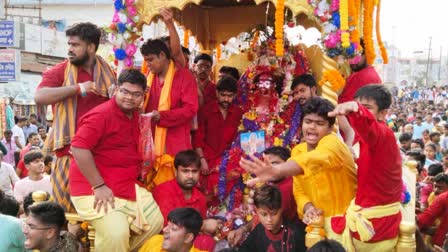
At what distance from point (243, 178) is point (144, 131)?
134 centimetres

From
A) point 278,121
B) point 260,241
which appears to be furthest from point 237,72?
point 260,241

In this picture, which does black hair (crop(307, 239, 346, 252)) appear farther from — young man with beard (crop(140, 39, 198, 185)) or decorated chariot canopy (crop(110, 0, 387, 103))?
young man with beard (crop(140, 39, 198, 185))

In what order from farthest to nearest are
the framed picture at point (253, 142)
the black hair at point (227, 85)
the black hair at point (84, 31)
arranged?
1. the black hair at point (227, 85)
2. the framed picture at point (253, 142)
3. the black hair at point (84, 31)

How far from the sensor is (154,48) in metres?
5.47

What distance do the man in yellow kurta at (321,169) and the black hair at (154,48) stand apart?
71.0 inches

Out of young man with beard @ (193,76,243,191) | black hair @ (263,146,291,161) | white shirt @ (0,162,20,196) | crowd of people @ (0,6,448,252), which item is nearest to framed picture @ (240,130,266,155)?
crowd of people @ (0,6,448,252)

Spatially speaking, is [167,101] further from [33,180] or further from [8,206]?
[33,180]

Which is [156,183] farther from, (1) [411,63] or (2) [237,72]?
(1) [411,63]

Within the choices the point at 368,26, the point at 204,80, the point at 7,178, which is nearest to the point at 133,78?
the point at 368,26

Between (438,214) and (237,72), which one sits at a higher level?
(237,72)

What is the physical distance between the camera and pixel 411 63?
316 feet

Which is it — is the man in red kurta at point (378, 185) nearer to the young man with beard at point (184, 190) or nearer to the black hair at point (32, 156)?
the young man with beard at point (184, 190)

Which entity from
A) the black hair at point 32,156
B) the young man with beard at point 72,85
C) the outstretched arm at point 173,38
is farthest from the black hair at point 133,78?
the black hair at point 32,156

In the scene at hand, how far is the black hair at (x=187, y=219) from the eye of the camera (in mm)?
4445
